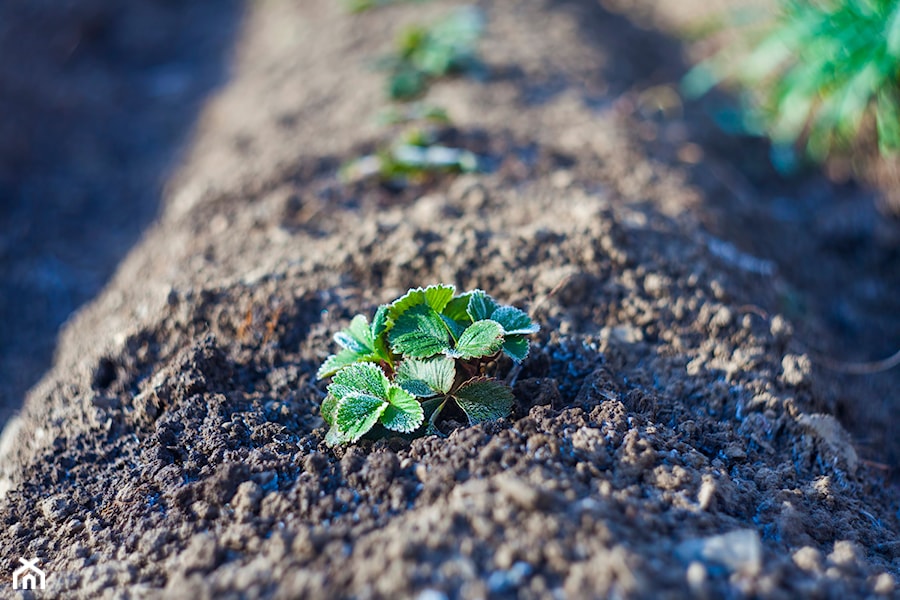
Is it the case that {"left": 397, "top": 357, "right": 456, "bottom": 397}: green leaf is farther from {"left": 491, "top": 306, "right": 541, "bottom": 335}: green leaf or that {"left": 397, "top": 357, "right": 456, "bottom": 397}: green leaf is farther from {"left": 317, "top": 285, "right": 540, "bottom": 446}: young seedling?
{"left": 491, "top": 306, "right": 541, "bottom": 335}: green leaf

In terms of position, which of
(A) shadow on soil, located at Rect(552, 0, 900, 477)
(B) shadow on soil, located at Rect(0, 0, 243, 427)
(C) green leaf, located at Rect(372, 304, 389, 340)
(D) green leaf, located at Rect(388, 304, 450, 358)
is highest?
(C) green leaf, located at Rect(372, 304, 389, 340)

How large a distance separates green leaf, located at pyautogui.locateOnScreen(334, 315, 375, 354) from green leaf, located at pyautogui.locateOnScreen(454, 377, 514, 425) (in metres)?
0.25

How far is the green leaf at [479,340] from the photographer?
1.63m

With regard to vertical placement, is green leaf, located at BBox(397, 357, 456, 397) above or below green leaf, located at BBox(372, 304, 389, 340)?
below

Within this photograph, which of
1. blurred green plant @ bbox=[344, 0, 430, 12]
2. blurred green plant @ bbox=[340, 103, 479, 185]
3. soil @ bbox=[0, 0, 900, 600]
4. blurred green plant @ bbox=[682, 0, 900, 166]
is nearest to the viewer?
soil @ bbox=[0, 0, 900, 600]

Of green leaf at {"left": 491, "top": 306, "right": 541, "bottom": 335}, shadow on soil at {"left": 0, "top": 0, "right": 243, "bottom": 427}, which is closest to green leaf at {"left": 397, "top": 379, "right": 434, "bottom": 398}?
green leaf at {"left": 491, "top": 306, "right": 541, "bottom": 335}

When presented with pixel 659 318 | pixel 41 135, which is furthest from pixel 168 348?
pixel 41 135

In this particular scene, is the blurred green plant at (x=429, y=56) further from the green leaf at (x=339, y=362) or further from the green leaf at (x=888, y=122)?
the green leaf at (x=339, y=362)

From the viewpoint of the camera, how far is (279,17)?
18.7 feet

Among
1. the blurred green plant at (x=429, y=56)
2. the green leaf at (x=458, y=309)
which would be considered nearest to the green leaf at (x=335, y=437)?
the green leaf at (x=458, y=309)

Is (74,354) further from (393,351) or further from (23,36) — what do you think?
(23,36)

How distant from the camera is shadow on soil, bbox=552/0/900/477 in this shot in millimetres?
2346

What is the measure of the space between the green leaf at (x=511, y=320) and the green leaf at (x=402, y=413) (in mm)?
283

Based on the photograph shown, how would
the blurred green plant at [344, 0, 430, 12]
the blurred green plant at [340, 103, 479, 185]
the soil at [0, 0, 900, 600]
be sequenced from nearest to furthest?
the soil at [0, 0, 900, 600] → the blurred green plant at [340, 103, 479, 185] → the blurred green plant at [344, 0, 430, 12]
